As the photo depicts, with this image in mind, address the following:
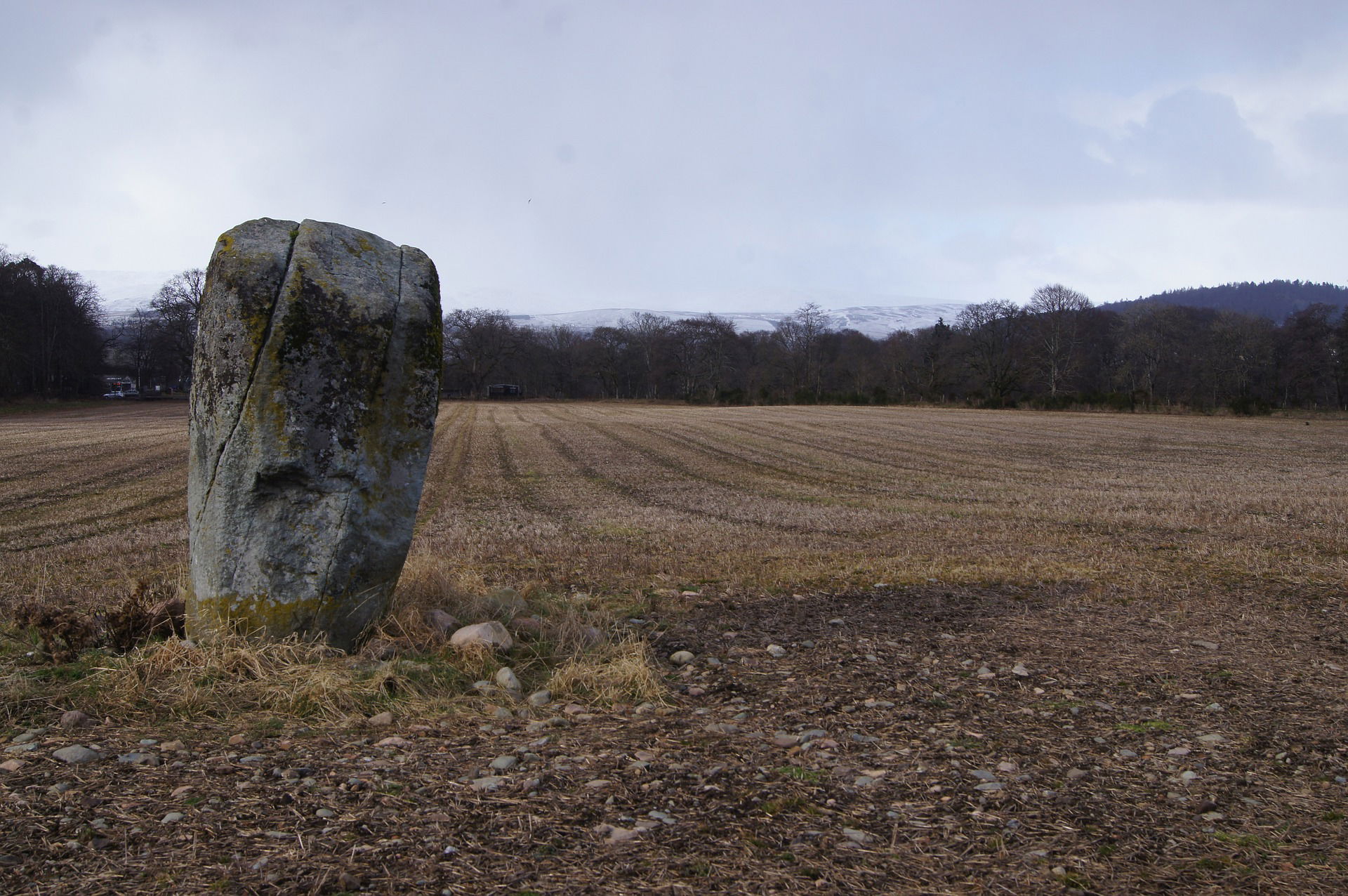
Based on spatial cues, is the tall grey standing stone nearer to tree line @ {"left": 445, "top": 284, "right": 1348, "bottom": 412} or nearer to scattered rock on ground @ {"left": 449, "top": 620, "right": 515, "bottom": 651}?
scattered rock on ground @ {"left": 449, "top": 620, "right": 515, "bottom": 651}

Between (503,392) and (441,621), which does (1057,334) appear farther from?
(441,621)

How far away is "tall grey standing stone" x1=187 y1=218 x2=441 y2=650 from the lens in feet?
19.2

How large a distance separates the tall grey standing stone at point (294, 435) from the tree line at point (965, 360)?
60.6m

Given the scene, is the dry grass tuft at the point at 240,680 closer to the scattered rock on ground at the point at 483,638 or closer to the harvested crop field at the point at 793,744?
the harvested crop field at the point at 793,744

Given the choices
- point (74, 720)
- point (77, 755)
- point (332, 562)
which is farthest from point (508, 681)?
point (74, 720)

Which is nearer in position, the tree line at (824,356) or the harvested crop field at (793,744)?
the harvested crop field at (793,744)

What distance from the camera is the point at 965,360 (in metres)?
80.2

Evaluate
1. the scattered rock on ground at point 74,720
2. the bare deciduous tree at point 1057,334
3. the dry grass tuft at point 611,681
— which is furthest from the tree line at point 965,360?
the scattered rock on ground at point 74,720

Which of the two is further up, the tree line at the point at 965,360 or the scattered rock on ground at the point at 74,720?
the tree line at the point at 965,360

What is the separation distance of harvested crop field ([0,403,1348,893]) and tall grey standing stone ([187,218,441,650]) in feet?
2.94

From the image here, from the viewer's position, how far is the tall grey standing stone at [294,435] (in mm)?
5863

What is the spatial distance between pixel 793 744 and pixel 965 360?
268ft

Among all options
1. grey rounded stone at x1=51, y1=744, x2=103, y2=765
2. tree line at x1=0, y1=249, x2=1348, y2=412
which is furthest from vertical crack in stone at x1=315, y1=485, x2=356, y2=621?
tree line at x1=0, y1=249, x2=1348, y2=412

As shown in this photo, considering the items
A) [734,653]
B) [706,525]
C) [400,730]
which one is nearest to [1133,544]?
[706,525]
